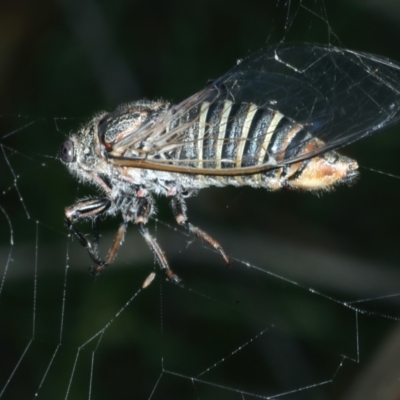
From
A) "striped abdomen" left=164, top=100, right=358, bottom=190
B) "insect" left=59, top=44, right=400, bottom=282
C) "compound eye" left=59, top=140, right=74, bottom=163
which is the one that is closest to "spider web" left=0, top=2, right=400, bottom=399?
"compound eye" left=59, top=140, right=74, bottom=163

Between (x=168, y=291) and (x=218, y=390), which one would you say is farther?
(x=168, y=291)

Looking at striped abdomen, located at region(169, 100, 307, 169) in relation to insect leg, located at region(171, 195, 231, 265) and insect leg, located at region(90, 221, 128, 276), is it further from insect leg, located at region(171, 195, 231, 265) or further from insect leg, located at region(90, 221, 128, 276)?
insect leg, located at region(90, 221, 128, 276)

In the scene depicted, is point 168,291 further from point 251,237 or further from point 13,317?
point 13,317

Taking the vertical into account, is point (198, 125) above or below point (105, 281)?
above

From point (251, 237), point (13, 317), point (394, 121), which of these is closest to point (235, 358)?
point (251, 237)

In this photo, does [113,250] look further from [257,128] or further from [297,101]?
[297,101]

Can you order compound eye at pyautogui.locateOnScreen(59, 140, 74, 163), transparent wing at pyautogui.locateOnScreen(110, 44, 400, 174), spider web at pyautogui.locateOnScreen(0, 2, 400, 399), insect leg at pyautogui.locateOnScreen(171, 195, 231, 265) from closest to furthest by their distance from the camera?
transparent wing at pyautogui.locateOnScreen(110, 44, 400, 174)
insect leg at pyautogui.locateOnScreen(171, 195, 231, 265)
compound eye at pyautogui.locateOnScreen(59, 140, 74, 163)
spider web at pyautogui.locateOnScreen(0, 2, 400, 399)

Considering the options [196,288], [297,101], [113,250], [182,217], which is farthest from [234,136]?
[196,288]
